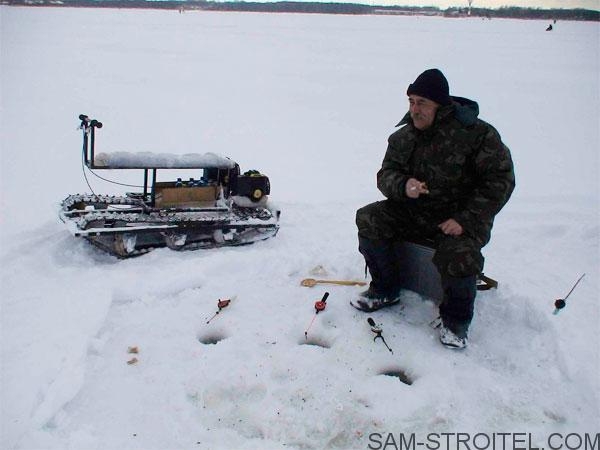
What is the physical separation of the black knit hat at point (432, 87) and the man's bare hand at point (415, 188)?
1.68ft

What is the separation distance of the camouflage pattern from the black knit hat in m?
0.09

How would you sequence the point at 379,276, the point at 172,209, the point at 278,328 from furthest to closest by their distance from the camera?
1. the point at 172,209
2. the point at 379,276
3. the point at 278,328

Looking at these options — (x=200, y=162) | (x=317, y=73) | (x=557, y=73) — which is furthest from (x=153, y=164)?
(x=557, y=73)

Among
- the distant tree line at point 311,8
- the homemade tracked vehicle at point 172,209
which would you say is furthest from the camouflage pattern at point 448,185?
the distant tree line at point 311,8

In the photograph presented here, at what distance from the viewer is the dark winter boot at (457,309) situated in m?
3.05

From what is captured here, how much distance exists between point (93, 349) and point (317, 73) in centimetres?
1621

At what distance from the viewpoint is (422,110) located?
3.18 metres

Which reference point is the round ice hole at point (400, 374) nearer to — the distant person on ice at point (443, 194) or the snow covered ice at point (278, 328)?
the snow covered ice at point (278, 328)

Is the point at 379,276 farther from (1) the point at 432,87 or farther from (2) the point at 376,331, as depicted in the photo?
(1) the point at 432,87

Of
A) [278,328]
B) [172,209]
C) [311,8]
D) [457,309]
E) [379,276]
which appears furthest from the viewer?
[311,8]

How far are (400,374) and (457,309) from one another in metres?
0.53

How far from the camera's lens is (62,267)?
4.14 meters

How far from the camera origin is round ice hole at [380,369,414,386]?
2972 millimetres

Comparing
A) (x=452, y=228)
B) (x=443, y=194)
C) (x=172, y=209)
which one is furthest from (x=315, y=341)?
(x=172, y=209)
